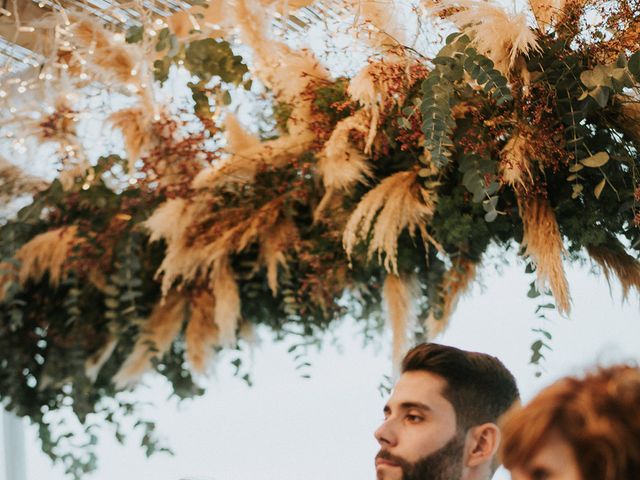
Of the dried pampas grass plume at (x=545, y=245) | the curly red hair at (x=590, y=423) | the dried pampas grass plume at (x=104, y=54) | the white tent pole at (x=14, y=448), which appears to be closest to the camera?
the curly red hair at (x=590, y=423)

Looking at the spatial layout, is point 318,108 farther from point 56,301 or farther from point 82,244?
point 56,301

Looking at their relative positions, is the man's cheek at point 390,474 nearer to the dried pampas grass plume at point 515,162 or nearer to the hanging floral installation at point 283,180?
the hanging floral installation at point 283,180

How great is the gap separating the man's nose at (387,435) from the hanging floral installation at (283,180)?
32 cm

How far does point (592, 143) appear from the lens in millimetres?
1904

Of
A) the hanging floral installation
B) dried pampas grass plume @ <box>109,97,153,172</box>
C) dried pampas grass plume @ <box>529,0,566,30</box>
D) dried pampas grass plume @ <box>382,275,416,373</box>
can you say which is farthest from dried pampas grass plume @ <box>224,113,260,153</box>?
dried pampas grass plume @ <box>529,0,566,30</box>

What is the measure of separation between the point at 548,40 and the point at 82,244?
1185 millimetres

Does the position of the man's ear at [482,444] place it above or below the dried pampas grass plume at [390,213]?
below

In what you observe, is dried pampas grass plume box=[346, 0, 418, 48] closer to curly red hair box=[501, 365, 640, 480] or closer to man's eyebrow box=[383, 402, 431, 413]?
man's eyebrow box=[383, 402, 431, 413]

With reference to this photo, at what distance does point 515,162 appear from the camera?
6.06 feet

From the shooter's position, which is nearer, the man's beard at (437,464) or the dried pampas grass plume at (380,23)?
the man's beard at (437,464)

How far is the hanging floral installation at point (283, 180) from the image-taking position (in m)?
1.87

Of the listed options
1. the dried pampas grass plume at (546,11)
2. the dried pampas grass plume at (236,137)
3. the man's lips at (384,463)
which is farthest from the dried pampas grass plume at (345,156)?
the man's lips at (384,463)

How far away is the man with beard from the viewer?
177 cm

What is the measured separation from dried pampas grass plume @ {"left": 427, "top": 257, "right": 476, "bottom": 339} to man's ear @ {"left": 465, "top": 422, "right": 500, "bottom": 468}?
0.34m
